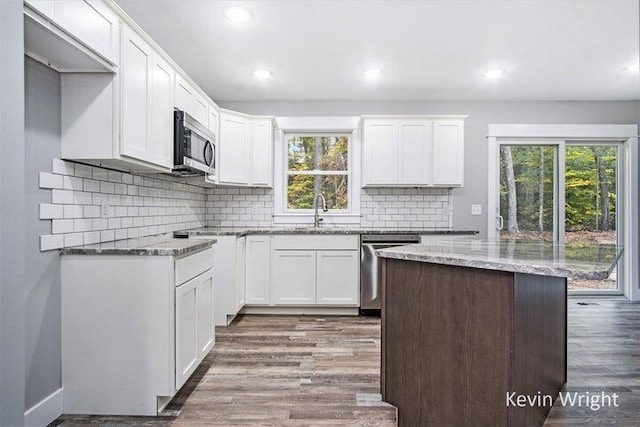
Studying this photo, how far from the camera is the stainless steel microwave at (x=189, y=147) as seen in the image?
2.57 meters

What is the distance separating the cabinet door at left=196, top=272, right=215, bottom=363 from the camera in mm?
2324

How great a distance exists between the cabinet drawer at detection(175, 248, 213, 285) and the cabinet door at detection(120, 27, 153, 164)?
68 cm

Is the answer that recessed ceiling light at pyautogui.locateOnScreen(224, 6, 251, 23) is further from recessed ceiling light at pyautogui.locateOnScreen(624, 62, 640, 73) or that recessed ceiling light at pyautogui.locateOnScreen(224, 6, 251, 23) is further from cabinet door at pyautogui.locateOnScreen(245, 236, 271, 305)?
recessed ceiling light at pyautogui.locateOnScreen(624, 62, 640, 73)

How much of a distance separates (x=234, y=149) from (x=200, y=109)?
74cm

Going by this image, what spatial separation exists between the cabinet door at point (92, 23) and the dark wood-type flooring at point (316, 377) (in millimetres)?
1932

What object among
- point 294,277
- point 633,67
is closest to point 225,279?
point 294,277

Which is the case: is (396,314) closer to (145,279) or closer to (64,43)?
(145,279)

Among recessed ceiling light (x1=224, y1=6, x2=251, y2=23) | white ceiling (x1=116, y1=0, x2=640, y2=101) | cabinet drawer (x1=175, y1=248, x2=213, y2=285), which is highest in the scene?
white ceiling (x1=116, y1=0, x2=640, y2=101)

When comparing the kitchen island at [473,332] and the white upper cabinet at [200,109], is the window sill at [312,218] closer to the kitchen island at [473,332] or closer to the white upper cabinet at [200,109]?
the white upper cabinet at [200,109]

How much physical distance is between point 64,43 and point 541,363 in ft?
8.70

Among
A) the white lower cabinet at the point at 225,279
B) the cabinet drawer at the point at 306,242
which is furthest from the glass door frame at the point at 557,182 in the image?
the white lower cabinet at the point at 225,279

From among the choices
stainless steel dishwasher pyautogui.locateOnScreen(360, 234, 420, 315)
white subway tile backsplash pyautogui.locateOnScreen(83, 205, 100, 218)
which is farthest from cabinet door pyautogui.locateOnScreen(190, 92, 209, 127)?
stainless steel dishwasher pyautogui.locateOnScreen(360, 234, 420, 315)

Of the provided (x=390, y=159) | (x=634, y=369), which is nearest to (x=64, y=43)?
(x=390, y=159)

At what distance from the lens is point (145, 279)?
1909 mm
